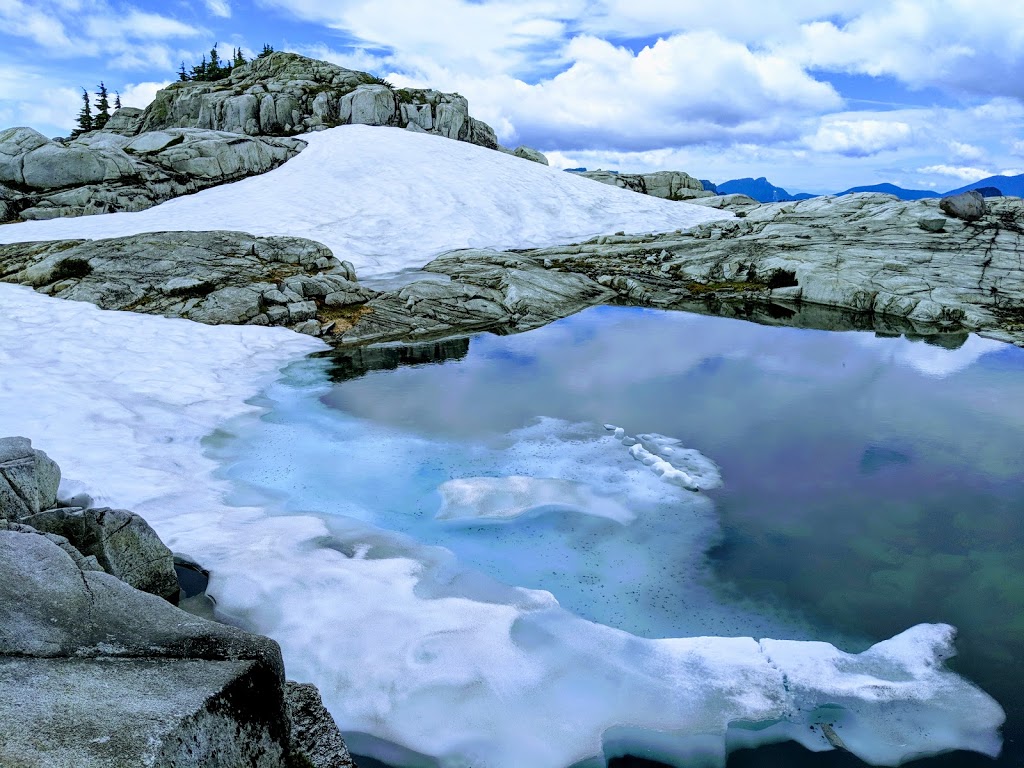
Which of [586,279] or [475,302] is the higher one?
[586,279]

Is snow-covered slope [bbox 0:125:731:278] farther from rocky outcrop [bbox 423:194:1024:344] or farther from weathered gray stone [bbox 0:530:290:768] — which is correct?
weathered gray stone [bbox 0:530:290:768]

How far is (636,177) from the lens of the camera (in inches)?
2670

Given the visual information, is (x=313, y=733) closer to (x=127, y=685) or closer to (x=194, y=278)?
(x=127, y=685)

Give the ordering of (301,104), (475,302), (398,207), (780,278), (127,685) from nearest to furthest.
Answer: (127,685) < (475,302) < (780,278) < (398,207) < (301,104)

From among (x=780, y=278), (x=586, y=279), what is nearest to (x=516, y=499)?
(x=586, y=279)

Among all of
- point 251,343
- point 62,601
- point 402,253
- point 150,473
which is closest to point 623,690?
point 62,601

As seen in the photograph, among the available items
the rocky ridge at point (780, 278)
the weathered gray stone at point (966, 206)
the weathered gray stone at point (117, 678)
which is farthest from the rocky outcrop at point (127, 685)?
the weathered gray stone at point (966, 206)

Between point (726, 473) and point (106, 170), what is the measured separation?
4059 cm

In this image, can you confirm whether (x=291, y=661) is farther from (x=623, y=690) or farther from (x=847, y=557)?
(x=847, y=557)

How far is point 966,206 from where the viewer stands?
123 ft

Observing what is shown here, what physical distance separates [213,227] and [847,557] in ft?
108

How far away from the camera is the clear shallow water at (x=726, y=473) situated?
9672 mm

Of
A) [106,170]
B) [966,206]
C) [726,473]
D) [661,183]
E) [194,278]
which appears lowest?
[726,473]

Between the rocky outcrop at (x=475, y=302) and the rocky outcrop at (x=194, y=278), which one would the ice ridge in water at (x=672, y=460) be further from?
the rocky outcrop at (x=194, y=278)
